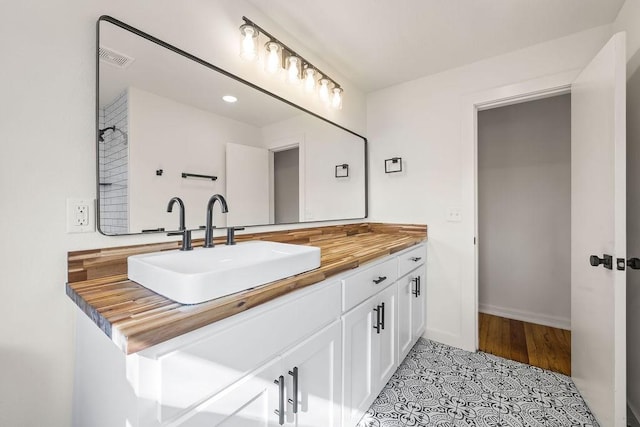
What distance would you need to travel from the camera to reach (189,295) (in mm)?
698

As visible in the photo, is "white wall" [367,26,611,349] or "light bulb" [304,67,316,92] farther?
"white wall" [367,26,611,349]

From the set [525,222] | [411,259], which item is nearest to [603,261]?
[411,259]

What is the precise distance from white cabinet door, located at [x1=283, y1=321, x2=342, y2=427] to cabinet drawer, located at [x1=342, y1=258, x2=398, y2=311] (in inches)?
5.3

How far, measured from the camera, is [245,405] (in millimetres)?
793

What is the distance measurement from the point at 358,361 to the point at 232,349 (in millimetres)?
783

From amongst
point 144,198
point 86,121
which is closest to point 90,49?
point 86,121

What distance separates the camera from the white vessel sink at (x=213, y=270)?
2.33ft

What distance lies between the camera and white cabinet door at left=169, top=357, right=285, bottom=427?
69cm

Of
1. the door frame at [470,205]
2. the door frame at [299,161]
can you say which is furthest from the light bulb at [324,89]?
the door frame at [470,205]

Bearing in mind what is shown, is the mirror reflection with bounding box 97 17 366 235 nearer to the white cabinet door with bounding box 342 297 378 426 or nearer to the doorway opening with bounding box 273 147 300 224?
the doorway opening with bounding box 273 147 300 224

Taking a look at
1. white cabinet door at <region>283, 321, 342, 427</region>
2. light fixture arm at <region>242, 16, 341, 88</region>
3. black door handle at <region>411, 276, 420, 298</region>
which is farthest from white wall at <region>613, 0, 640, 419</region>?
light fixture arm at <region>242, 16, 341, 88</region>

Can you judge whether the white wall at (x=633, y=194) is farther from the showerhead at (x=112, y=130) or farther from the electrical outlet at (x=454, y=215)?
the showerhead at (x=112, y=130)

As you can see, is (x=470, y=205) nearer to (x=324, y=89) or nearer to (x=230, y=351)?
(x=324, y=89)

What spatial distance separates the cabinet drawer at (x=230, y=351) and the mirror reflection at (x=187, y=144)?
1.98 ft
